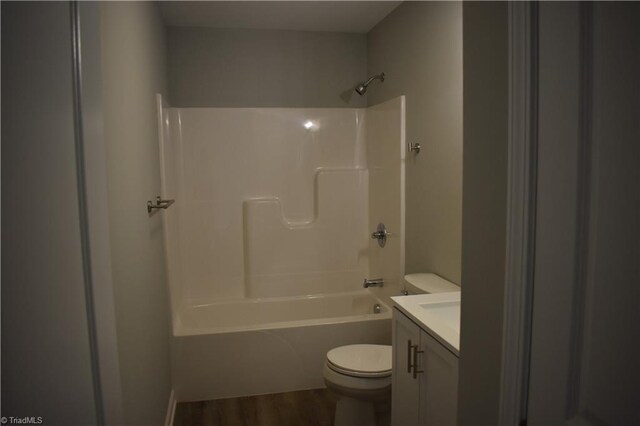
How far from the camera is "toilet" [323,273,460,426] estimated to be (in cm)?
227

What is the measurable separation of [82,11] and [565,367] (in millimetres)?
1040

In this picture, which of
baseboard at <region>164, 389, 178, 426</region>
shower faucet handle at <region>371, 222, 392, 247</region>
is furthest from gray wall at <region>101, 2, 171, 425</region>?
shower faucet handle at <region>371, 222, 392, 247</region>

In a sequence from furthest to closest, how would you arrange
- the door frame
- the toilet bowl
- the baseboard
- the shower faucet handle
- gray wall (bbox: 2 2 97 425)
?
the shower faucet handle
the baseboard
the toilet bowl
the door frame
gray wall (bbox: 2 2 97 425)

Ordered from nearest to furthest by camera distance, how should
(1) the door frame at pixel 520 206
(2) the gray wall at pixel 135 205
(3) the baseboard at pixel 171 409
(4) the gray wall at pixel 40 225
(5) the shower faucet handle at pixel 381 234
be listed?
(4) the gray wall at pixel 40 225 → (1) the door frame at pixel 520 206 → (2) the gray wall at pixel 135 205 → (3) the baseboard at pixel 171 409 → (5) the shower faucet handle at pixel 381 234

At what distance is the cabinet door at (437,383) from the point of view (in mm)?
1509

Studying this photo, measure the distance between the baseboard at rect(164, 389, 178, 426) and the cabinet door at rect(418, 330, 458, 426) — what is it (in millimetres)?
1492

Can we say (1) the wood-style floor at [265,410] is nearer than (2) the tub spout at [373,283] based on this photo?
Yes

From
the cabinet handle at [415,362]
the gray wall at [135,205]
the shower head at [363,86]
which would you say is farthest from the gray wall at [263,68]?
the cabinet handle at [415,362]

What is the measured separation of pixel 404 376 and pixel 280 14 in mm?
2512

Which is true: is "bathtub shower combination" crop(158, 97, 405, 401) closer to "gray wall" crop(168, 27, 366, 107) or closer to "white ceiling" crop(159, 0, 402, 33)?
"gray wall" crop(168, 27, 366, 107)

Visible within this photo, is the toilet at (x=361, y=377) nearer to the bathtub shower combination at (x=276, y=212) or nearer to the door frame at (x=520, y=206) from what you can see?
the bathtub shower combination at (x=276, y=212)

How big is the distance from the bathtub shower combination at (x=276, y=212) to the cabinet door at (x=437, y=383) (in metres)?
1.43

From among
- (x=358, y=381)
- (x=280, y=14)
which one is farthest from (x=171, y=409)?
(x=280, y=14)

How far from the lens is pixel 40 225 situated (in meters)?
0.73
